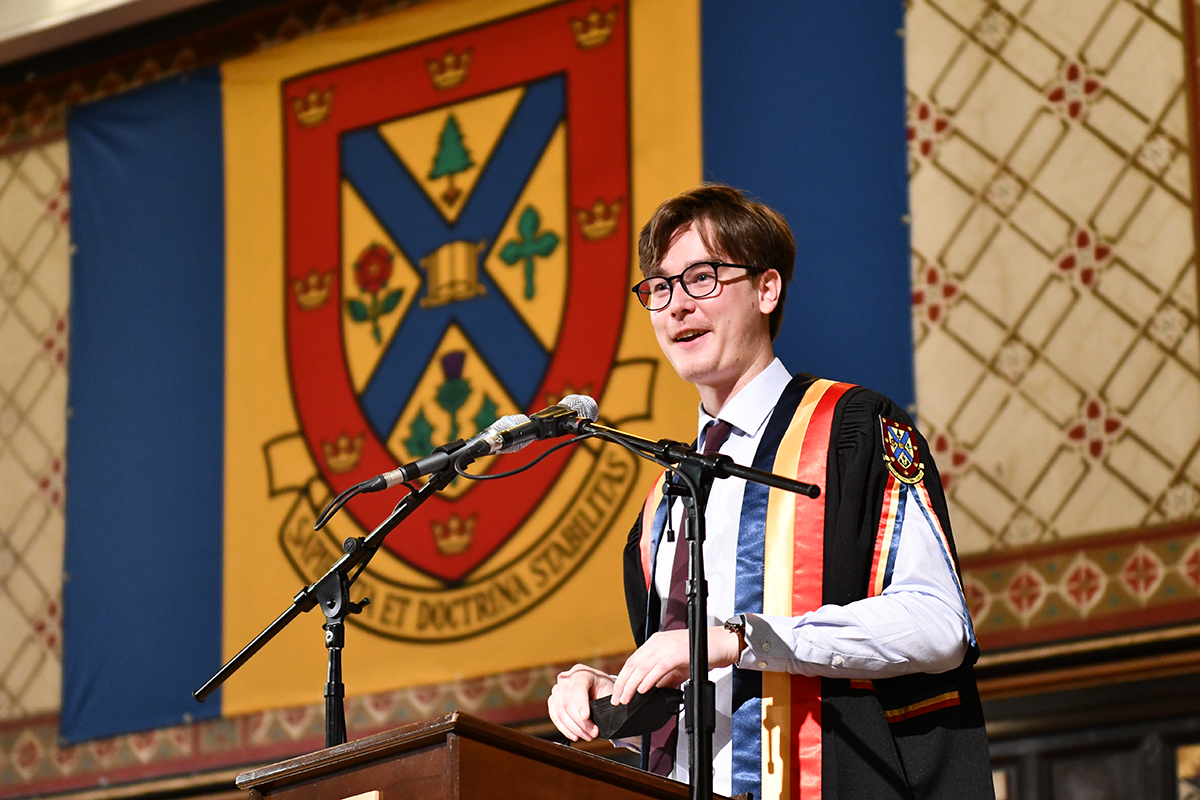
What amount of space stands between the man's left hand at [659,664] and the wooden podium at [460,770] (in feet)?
0.41

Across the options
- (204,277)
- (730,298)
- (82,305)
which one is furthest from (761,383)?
(82,305)

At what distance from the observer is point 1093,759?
12.7ft

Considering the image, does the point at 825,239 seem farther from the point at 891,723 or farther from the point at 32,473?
the point at 32,473

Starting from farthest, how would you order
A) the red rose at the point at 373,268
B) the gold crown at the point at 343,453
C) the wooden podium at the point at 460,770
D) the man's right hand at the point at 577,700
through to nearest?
1. the red rose at the point at 373,268
2. the gold crown at the point at 343,453
3. the man's right hand at the point at 577,700
4. the wooden podium at the point at 460,770

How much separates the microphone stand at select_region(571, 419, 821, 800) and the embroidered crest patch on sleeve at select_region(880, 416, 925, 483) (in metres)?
0.36

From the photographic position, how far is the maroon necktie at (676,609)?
7.43 feet

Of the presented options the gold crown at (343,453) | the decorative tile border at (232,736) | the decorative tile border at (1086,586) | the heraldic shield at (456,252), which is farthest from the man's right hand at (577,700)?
the gold crown at (343,453)

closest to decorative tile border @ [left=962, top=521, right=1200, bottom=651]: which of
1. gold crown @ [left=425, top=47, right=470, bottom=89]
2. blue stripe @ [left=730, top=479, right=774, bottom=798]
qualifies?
blue stripe @ [left=730, top=479, right=774, bottom=798]

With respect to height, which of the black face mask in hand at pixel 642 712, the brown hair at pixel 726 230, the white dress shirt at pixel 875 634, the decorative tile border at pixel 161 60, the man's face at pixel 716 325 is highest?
the decorative tile border at pixel 161 60

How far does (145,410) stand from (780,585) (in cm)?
393

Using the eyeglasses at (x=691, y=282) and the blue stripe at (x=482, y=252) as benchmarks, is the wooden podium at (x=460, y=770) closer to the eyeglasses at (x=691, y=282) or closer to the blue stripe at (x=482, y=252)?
the eyeglasses at (x=691, y=282)

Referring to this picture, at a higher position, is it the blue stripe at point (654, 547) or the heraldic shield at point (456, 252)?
the heraldic shield at point (456, 252)

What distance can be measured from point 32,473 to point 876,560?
442 cm

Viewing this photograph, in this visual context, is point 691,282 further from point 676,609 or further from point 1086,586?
point 1086,586
